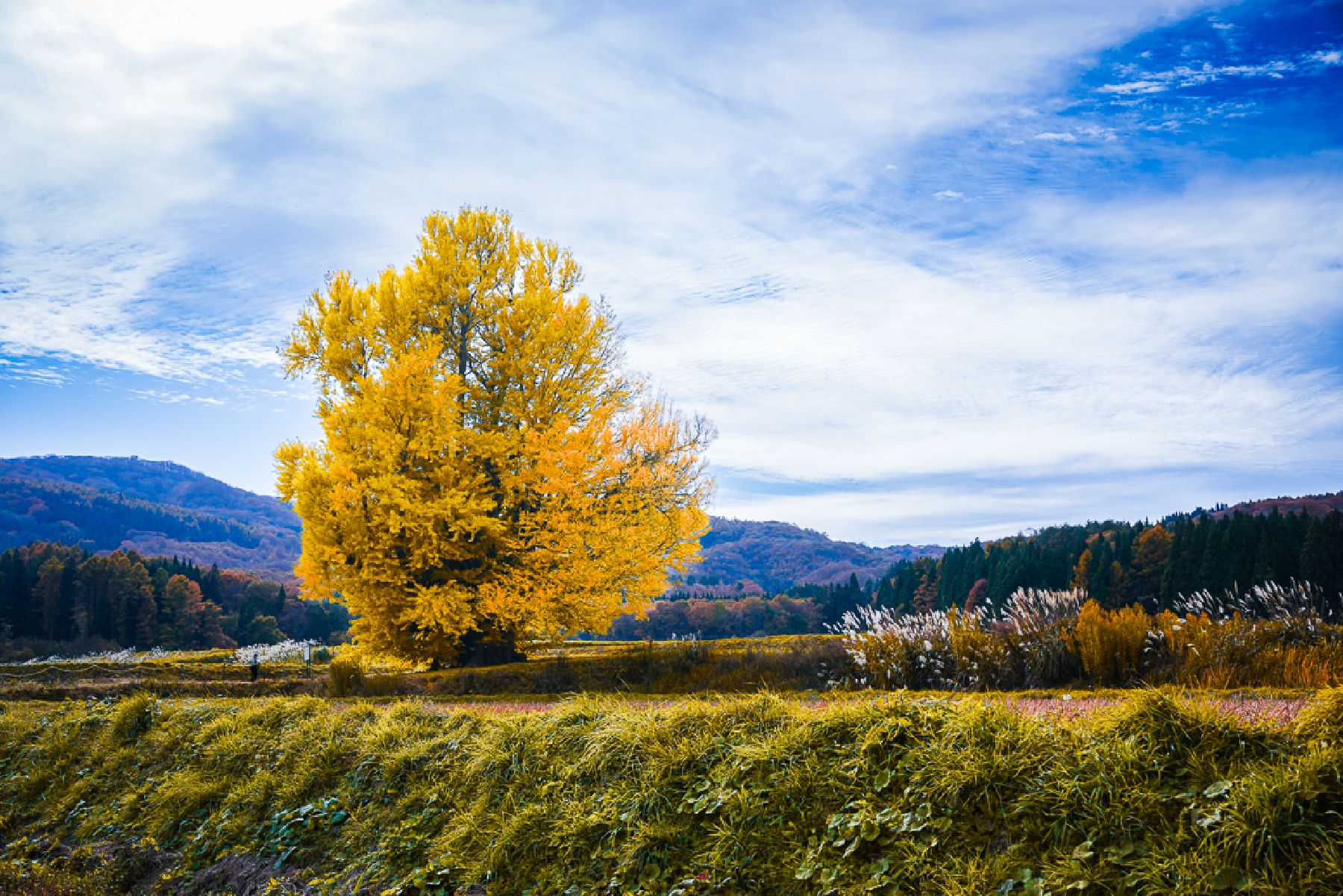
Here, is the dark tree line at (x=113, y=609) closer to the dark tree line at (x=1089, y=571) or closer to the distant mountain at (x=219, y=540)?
the dark tree line at (x=1089, y=571)

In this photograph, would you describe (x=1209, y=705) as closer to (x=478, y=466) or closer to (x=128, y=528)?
(x=478, y=466)

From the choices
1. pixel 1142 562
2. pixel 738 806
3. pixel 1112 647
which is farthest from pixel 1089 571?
pixel 738 806

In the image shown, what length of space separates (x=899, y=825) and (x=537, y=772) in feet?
9.79

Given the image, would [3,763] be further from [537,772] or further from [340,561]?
[537,772]

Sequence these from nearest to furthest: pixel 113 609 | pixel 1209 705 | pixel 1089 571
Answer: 1. pixel 1209 705
2. pixel 113 609
3. pixel 1089 571

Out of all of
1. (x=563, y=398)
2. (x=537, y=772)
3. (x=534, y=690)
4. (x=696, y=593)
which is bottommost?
(x=696, y=593)

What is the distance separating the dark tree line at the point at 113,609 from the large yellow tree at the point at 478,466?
176 ft

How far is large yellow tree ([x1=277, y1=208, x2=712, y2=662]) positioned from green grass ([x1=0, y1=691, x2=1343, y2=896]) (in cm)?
788

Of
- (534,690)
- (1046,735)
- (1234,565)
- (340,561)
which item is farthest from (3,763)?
(1234,565)

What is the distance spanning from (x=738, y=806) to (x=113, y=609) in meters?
73.0

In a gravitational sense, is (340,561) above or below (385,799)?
above

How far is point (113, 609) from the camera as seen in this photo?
Result: 2392 inches

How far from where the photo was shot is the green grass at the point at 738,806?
347 cm

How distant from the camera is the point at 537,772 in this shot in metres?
5.92
